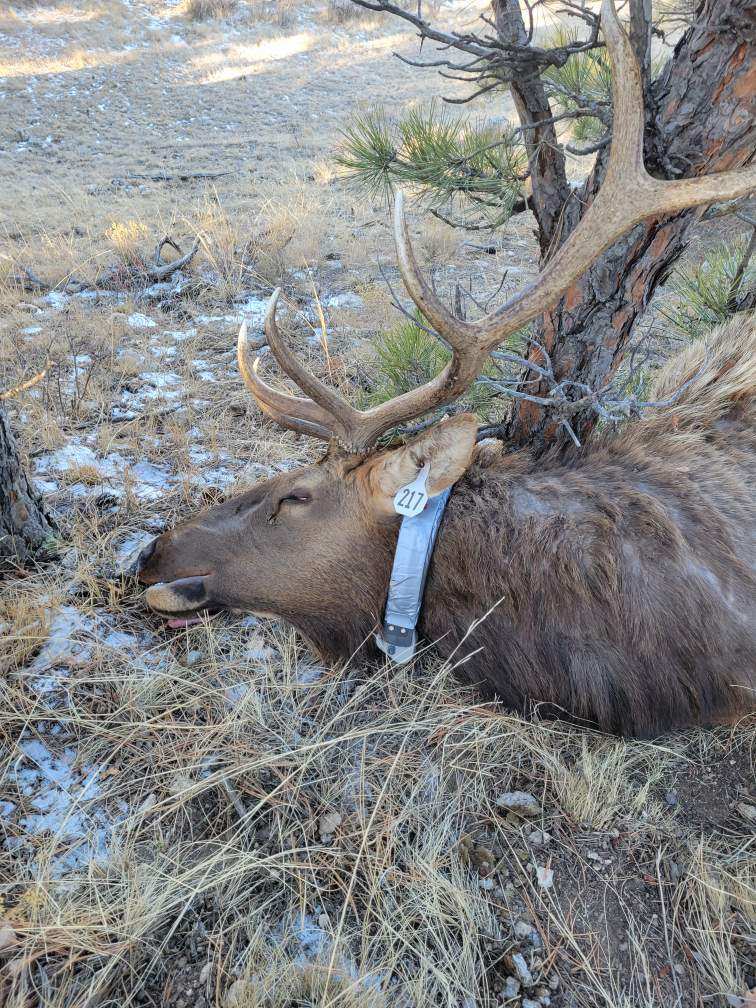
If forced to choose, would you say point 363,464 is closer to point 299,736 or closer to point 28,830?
point 299,736

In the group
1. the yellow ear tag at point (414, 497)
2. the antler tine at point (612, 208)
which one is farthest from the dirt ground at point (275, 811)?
the antler tine at point (612, 208)

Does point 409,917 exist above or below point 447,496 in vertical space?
below

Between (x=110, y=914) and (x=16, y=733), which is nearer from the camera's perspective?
(x=110, y=914)

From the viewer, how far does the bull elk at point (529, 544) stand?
7.23 ft

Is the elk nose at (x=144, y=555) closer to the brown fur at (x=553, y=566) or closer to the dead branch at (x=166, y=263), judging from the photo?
the brown fur at (x=553, y=566)

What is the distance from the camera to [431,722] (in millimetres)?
2318

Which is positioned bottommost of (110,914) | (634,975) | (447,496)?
(634,975)

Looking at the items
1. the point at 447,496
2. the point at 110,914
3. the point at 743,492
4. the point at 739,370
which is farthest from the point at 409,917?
the point at 739,370

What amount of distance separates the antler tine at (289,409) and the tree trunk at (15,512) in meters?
0.93

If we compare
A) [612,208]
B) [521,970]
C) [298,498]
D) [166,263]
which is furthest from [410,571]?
[166,263]

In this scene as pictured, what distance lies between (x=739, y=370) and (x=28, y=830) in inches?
119

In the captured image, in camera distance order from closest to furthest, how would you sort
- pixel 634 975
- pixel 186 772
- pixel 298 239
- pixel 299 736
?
pixel 634 975, pixel 186 772, pixel 299 736, pixel 298 239

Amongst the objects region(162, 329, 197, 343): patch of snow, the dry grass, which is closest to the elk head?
region(162, 329, 197, 343): patch of snow

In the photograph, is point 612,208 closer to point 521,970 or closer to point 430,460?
point 430,460
